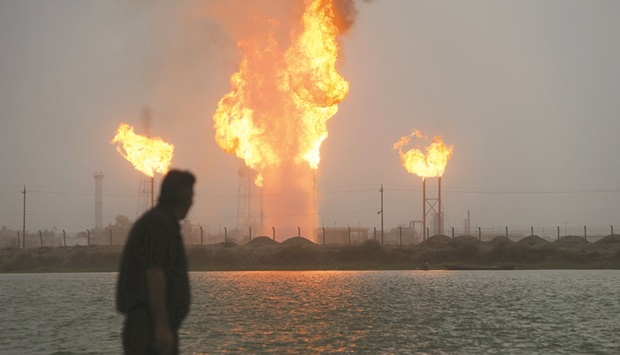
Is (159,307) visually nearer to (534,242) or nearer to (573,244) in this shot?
(573,244)

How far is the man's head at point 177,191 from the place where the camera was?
11.8m

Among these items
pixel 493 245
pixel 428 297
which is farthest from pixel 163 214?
pixel 493 245

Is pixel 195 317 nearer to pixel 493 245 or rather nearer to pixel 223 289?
pixel 223 289

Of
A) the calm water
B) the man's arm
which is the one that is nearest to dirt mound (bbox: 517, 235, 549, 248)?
the calm water

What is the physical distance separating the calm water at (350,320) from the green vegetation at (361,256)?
183ft

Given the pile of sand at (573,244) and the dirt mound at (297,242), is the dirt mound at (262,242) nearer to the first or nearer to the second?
the dirt mound at (297,242)

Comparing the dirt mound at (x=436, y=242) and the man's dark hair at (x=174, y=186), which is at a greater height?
the dirt mound at (x=436, y=242)

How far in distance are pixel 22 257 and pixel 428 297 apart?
100 metres

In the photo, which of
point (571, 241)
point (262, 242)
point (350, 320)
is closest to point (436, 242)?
point (571, 241)

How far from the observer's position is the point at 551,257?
139875 millimetres

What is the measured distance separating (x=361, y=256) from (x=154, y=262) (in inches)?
5087

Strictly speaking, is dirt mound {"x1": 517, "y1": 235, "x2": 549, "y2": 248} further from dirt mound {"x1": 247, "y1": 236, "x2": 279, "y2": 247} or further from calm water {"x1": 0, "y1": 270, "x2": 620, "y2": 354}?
calm water {"x1": 0, "y1": 270, "x2": 620, "y2": 354}

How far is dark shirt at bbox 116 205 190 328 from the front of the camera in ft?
37.1

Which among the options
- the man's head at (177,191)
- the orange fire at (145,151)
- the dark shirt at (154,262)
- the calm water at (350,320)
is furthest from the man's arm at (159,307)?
the orange fire at (145,151)
